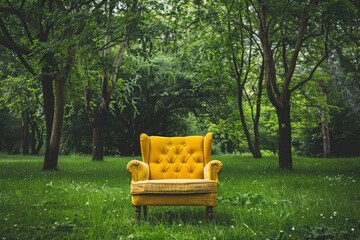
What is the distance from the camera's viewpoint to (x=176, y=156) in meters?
7.23

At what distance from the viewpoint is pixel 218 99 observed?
25219 mm

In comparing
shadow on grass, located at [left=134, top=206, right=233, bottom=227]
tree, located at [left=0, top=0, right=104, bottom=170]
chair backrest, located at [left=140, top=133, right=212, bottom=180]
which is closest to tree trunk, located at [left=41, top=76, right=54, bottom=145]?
tree, located at [left=0, top=0, right=104, bottom=170]

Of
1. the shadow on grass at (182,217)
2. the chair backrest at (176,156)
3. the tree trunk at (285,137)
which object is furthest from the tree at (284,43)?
the shadow on grass at (182,217)

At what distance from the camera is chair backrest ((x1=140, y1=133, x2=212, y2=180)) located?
7059 mm

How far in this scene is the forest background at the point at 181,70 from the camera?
12.5m

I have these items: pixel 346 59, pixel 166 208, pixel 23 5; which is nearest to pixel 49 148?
pixel 23 5

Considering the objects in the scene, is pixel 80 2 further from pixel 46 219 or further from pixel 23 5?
pixel 46 219

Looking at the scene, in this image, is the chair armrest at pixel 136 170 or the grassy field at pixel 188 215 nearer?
the grassy field at pixel 188 215

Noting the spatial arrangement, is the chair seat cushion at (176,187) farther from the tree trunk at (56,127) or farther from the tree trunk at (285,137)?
the tree trunk at (56,127)

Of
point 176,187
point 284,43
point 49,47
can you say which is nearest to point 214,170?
point 176,187

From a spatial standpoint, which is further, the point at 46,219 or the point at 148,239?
the point at 46,219

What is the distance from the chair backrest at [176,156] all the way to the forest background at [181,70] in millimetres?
4853

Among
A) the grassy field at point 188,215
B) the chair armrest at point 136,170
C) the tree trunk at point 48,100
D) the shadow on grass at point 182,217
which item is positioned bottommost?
the shadow on grass at point 182,217

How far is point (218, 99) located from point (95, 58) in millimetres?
13559
